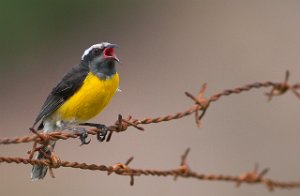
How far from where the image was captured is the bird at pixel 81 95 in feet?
24.4

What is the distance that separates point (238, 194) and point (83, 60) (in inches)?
391

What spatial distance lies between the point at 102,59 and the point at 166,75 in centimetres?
1875

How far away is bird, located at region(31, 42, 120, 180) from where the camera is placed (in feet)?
24.4

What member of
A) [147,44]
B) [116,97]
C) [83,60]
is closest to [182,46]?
[147,44]

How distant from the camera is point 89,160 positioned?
18.8 metres

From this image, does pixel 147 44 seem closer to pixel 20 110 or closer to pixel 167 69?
pixel 167 69

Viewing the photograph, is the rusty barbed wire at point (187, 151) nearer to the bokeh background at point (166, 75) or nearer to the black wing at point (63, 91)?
the black wing at point (63, 91)

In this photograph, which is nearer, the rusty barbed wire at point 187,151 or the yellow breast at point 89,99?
the rusty barbed wire at point 187,151

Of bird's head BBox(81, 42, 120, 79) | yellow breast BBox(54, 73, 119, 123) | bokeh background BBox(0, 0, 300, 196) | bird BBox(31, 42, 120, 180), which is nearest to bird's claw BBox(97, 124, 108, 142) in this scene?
bird BBox(31, 42, 120, 180)

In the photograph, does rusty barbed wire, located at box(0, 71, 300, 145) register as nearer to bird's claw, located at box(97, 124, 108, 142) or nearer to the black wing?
bird's claw, located at box(97, 124, 108, 142)

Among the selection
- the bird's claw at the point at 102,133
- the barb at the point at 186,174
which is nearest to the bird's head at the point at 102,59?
the bird's claw at the point at 102,133

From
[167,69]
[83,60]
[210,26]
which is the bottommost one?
[83,60]

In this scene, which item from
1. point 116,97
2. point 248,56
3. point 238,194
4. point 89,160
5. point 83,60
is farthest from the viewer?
point 248,56

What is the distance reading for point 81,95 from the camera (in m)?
7.48
